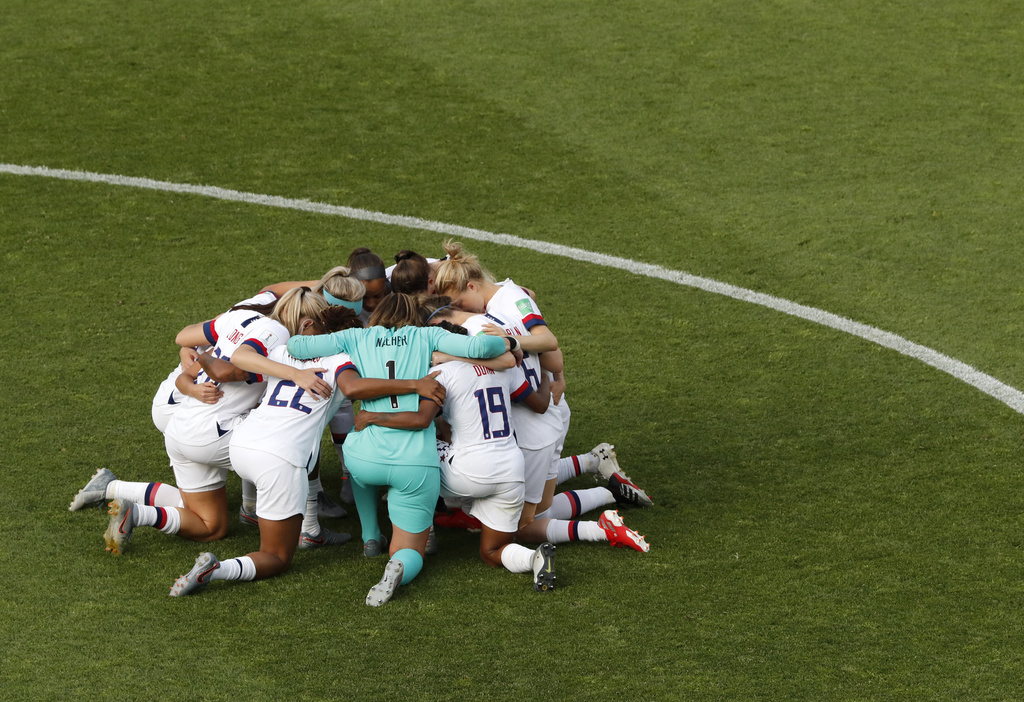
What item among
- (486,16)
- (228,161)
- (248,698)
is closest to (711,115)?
(486,16)

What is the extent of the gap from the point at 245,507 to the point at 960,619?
3638 mm

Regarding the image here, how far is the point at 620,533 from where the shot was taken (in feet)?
19.5

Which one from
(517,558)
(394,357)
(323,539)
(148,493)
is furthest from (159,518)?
(517,558)

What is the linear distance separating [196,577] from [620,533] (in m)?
2.06

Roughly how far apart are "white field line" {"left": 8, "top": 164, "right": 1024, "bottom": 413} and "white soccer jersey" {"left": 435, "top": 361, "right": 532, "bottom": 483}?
380 cm

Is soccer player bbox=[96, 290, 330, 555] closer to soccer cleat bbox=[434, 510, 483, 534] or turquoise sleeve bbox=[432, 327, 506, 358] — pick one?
turquoise sleeve bbox=[432, 327, 506, 358]

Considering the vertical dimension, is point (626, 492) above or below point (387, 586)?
above

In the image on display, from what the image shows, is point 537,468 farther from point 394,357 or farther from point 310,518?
point 310,518

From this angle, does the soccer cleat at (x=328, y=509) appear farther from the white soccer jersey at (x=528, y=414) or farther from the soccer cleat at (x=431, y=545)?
the white soccer jersey at (x=528, y=414)

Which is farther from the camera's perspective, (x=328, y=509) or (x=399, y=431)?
(x=328, y=509)

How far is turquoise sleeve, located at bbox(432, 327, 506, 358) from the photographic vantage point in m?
5.59

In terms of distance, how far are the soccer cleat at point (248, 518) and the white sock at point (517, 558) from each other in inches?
58.4

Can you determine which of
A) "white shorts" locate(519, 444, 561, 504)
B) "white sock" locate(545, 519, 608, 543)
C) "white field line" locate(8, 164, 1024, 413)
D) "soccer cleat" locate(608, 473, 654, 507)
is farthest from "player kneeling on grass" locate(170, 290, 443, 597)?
"white field line" locate(8, 164, 1024, 413)

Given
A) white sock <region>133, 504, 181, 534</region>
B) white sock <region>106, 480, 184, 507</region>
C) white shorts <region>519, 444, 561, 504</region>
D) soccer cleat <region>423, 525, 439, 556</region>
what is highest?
white shorts <region>519, 444, 561, 504</region>
